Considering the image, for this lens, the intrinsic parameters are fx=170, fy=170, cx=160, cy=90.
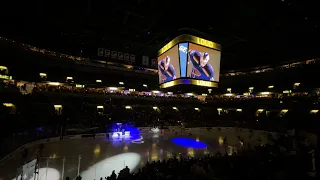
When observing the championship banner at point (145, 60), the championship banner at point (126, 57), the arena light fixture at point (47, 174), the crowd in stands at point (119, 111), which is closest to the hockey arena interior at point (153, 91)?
the arena light fixture at point (47, 174)

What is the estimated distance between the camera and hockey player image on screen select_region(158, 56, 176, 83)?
1366 cm

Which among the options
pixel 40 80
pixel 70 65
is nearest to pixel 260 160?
pixel 40 80

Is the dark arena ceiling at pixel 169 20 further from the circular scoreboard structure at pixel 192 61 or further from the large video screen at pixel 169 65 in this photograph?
the large video screen at pixel 169 65

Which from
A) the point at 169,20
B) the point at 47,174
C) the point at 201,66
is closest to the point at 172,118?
the point at 201,66

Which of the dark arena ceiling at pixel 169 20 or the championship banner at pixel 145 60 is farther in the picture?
the championship banner at pixel 145 60

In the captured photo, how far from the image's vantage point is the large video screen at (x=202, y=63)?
1230 centimetres

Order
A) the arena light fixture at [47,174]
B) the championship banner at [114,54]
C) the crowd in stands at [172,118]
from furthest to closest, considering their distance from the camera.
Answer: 1. the championship banner at [114,54]
2. the arena light fixture at [47,174]
3. the crowd in stands at [172,118]

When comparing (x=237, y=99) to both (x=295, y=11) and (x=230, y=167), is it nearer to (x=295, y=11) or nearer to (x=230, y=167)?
(x=295, y=11)

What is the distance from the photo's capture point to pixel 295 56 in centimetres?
2412

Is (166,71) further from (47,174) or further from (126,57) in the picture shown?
(126,57)

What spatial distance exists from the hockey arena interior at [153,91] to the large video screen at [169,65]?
0.08 meters

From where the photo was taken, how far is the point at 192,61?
1235 centimetres

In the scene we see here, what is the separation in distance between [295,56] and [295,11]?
16564 mm

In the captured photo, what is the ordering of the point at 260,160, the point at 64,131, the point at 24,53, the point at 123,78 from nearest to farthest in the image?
the point at 260,160 < the point at 64,131 < the point at 24,53 < the point at 123,78
